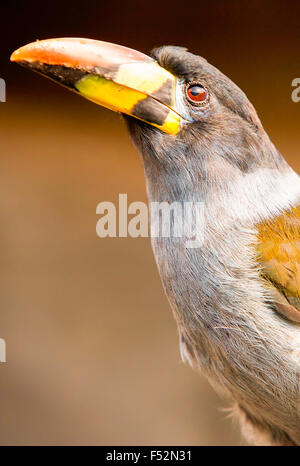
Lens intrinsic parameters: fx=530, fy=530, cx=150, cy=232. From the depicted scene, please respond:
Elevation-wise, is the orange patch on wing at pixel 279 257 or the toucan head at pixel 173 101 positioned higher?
the toucan head at pixel 173 101

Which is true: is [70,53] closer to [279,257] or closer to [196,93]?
[196,93]

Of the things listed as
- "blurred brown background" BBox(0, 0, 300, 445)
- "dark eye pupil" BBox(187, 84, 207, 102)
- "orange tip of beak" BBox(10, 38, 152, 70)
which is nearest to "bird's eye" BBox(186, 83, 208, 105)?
"dark eye pupil" BBox(187, 84, 207, 102)

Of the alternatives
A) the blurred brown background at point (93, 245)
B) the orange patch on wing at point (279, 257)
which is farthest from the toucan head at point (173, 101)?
the blurred brown background at point (93, 245)


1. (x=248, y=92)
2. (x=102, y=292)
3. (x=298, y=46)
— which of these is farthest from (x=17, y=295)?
(x=298, y=46)

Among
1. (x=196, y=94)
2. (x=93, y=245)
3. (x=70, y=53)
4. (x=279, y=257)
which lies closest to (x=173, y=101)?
(x=196, y=94)

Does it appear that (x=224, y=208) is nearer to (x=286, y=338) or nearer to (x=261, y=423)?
(x=286, y=338)

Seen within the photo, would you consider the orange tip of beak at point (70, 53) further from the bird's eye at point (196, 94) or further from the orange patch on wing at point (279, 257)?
the orange patch on wing at point (279, 257)

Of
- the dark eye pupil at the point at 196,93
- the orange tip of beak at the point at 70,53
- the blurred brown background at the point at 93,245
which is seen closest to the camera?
the orange tip of beak at the point at 70,53
